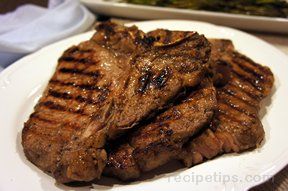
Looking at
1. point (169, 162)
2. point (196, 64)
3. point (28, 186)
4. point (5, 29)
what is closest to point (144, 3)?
point (5, 29)

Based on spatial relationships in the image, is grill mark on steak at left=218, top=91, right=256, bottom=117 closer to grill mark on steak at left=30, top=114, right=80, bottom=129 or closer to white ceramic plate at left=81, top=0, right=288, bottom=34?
grill mark on steak at left=30, top=114, right=80, bottom=129

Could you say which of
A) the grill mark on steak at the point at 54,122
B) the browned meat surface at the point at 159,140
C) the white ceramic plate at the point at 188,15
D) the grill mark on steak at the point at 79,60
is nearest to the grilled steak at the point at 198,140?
the browned meat surface at the point at 159,140

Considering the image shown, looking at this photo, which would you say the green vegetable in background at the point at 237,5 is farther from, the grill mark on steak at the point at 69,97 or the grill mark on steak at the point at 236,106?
the grill mark on steak at the point at 69,97

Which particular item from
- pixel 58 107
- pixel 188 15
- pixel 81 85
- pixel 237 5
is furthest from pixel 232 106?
pixel 237 5

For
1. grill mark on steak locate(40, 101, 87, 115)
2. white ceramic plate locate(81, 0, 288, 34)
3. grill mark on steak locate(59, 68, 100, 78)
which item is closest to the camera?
grill mark on steak locate(40, 101, 87, 115)

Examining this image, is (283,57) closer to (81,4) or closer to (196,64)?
(196,64)

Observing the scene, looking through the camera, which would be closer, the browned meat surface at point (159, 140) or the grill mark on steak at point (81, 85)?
the browned meat surface at point (159, 140)

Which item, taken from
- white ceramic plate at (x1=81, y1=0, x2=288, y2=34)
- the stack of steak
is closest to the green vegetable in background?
white ceramic plate at (x1=81, y1=0, x2=288, y2=34)
